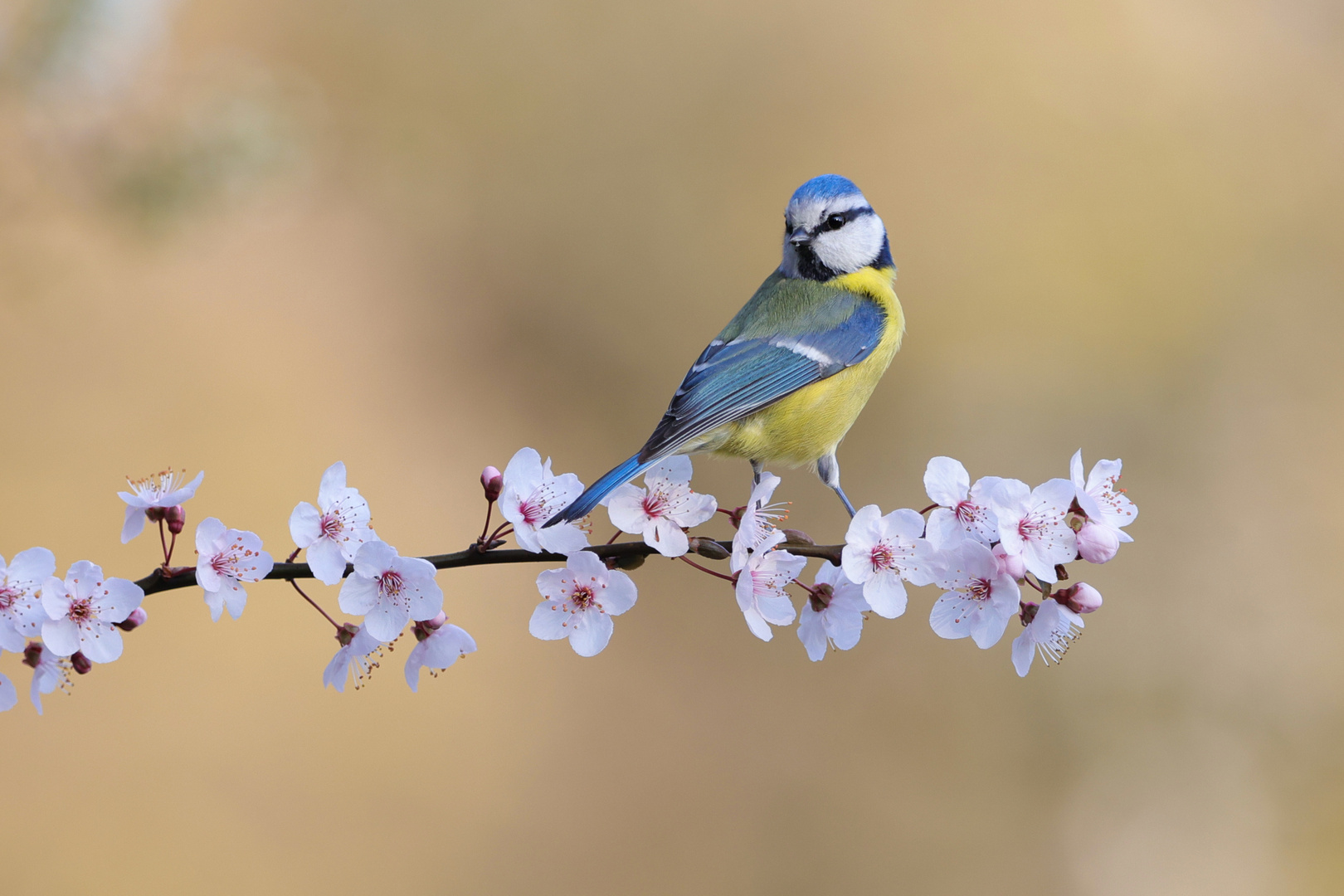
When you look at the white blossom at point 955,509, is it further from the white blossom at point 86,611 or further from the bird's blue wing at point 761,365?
the white blossom at point 86,611

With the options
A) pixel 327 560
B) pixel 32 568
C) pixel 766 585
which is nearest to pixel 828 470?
pixel 766 585

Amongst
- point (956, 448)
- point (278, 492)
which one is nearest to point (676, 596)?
point (956, 448)

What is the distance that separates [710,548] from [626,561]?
0.11m

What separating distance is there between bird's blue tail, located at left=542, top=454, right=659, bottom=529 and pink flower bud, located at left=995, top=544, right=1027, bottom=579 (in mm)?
511

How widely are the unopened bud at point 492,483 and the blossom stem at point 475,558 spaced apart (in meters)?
0.10

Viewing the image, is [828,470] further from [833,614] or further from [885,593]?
[885,593]

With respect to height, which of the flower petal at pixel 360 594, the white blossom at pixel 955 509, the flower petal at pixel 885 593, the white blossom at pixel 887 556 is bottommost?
the flower petal at pixel 360 594

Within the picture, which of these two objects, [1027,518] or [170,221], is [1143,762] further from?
[170,221]

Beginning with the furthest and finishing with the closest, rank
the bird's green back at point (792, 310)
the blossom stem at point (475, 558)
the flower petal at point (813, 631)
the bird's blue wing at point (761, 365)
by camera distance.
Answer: the bird's green back at point (792, 310) → the bird's blue wing at point (761, 365) → the flower petal at point (813, 631) → the blossom stem at point (475, 558)

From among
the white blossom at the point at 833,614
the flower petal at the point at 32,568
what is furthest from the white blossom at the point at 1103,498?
the flower petal at the point at 32,568

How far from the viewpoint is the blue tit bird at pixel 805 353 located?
2014mm

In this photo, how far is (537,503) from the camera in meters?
1.46

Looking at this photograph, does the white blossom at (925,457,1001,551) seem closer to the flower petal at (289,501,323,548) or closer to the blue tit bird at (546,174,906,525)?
the blue tit bird at (546,174,906,525)

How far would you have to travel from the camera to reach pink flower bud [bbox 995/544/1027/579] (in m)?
1.34
